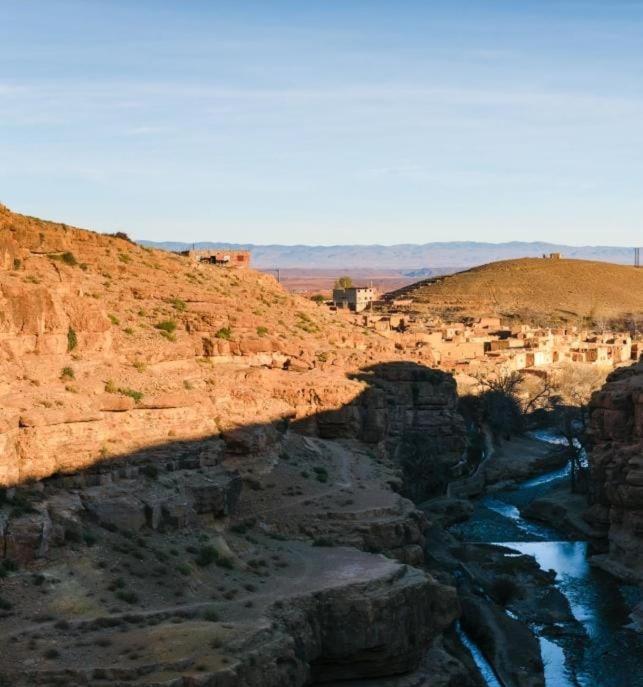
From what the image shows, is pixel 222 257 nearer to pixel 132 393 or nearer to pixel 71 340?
pixel 71 340

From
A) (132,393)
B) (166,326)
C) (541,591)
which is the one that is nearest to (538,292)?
(541,591)

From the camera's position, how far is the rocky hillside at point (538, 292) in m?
144

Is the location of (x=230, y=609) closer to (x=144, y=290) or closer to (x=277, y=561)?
(x=277, y=561)

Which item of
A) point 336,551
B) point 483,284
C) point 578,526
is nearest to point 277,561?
point 336,551

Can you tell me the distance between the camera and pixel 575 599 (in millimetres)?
41750

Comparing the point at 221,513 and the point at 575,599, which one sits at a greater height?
the point at 221,513

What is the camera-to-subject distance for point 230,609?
83.4 feet

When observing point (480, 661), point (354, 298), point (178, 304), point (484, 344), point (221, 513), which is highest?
point (178, 304)

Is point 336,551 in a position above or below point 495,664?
above

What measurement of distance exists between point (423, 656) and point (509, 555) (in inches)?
676

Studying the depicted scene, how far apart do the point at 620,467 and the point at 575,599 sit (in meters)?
6.46

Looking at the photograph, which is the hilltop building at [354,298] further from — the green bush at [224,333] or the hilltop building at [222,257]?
the green bush at [224,333]

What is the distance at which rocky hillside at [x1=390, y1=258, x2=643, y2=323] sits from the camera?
144m

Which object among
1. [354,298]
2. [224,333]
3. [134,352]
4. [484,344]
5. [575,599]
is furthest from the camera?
[354,298]
